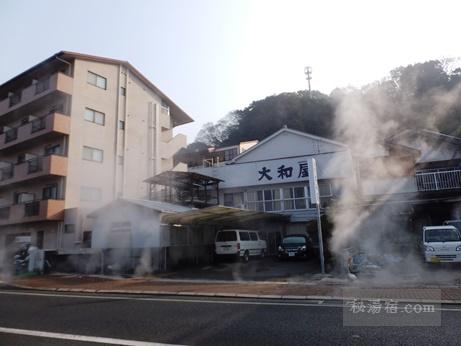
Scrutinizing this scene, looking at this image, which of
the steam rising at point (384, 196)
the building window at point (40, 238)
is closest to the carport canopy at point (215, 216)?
the steam rising at point (384, 196)

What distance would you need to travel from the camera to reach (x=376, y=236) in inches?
517

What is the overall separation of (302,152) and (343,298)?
17823 millimetres

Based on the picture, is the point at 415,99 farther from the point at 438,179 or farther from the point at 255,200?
the point at 255,200

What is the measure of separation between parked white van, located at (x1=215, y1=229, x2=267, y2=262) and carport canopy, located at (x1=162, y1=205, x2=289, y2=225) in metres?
0.89

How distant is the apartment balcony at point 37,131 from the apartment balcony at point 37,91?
1.41 metres

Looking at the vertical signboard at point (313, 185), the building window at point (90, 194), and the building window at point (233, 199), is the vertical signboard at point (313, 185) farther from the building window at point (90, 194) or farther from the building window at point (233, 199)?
the building window at point (90, 194)

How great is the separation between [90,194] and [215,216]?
29.0 ft

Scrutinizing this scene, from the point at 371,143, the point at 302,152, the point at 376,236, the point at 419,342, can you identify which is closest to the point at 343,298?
the point at 419,342

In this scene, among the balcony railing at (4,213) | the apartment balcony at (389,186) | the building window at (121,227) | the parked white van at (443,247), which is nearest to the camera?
the parked white van at (443,247)

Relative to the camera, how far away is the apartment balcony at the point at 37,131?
18422 millimetres

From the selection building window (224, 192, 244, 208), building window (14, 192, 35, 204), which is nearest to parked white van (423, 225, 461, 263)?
building window (224, 192, 244, 208)

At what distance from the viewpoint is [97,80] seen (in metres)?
21.3

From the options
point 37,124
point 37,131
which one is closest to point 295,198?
point 37,131

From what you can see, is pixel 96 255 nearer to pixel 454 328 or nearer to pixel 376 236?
pixel 376 236
